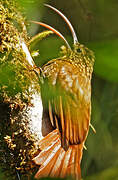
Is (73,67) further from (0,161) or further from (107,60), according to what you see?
(107,60)

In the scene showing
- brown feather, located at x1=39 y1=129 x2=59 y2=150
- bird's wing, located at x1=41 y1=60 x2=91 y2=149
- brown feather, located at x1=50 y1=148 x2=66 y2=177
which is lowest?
brown feather, located at x1=50 y1=148 x2=66 y2=177

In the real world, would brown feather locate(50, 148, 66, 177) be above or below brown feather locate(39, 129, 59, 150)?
below

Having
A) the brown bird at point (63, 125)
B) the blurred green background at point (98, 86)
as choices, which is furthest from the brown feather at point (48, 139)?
the blurred green background at point (98, 86)

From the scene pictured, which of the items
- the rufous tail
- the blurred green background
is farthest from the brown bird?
the blurred green background

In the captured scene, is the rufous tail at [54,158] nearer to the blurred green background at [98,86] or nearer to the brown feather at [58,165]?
the brown feather at [58,165]

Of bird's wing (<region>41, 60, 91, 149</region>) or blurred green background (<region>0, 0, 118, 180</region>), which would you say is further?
blurred green background (<region>0, 0, 118, 180</region>)

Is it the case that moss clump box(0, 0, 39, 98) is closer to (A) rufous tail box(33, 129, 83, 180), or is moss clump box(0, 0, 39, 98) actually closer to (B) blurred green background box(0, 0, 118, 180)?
(A) rufous tail box(33, 129, 83, 180)

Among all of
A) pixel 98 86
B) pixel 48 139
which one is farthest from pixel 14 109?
pixel 98 86
